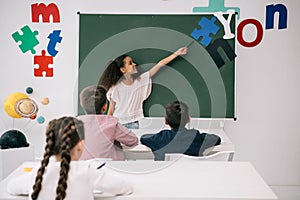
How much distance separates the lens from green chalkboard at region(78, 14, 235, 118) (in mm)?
4242

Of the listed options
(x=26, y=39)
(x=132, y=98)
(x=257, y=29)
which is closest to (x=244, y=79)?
(x=257, y=29)

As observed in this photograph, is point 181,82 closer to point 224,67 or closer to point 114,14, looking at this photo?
point 224,67

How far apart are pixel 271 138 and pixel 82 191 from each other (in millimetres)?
2820

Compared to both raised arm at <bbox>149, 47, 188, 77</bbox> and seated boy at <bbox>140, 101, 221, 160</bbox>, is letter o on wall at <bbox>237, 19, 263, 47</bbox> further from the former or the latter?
seated boy at <bbox>140, 101, 221, 160</bbox>

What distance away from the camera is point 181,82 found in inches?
168

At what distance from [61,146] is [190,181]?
24.5 inches

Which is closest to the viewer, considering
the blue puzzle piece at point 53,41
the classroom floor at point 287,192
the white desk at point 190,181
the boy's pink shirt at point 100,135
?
the white desk at point 190,181

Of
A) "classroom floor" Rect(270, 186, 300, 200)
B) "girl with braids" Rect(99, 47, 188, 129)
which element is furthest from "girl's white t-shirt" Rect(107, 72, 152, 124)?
"classroom floor" Rect(270, 186, 300, 200)

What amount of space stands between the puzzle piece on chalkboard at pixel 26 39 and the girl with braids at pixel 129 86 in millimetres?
711

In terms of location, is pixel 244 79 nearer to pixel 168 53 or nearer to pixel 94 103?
pixel 168 53

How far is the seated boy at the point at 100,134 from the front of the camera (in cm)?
302

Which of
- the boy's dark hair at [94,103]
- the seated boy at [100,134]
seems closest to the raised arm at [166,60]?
the boy's dark hair at [94,103]

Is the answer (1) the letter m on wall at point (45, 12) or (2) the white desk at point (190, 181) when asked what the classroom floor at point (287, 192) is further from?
(1) the letter m on wall at point (45, 12)

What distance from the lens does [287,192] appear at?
4473mm
